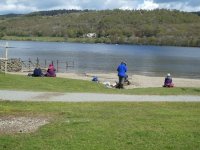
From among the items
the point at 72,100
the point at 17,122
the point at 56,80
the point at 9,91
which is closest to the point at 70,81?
the point at 56,80

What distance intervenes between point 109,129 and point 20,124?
241 centimetres

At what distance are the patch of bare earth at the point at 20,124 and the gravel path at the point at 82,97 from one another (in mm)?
5671

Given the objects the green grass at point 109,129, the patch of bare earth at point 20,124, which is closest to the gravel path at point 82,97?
the green grass at point 109,129

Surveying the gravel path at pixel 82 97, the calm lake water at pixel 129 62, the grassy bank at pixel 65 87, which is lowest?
the calm lake water at pixel 129 62

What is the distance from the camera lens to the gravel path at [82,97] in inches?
756

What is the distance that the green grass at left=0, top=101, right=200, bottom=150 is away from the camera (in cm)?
1019

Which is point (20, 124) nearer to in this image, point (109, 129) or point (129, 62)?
point (109, 129)

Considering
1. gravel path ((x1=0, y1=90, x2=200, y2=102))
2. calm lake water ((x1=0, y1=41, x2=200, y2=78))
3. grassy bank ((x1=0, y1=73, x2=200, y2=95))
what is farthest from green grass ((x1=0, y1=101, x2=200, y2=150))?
calm lake water ((x1=0, y1=41, x2=200, y2=78))

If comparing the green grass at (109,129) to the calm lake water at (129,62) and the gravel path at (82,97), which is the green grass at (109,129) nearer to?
the gravel path at (82,97)

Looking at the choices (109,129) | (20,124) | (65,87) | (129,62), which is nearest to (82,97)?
(65,87)

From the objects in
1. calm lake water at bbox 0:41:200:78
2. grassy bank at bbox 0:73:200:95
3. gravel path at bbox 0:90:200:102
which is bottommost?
calm lake water at bbox 0:41:200:78

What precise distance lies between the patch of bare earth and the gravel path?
5671 millimetres

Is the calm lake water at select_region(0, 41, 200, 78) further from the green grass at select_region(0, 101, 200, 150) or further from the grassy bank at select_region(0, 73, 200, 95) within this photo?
the green grass at select_region(0, 101, 200, 150)

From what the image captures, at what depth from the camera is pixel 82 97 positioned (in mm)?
20125
